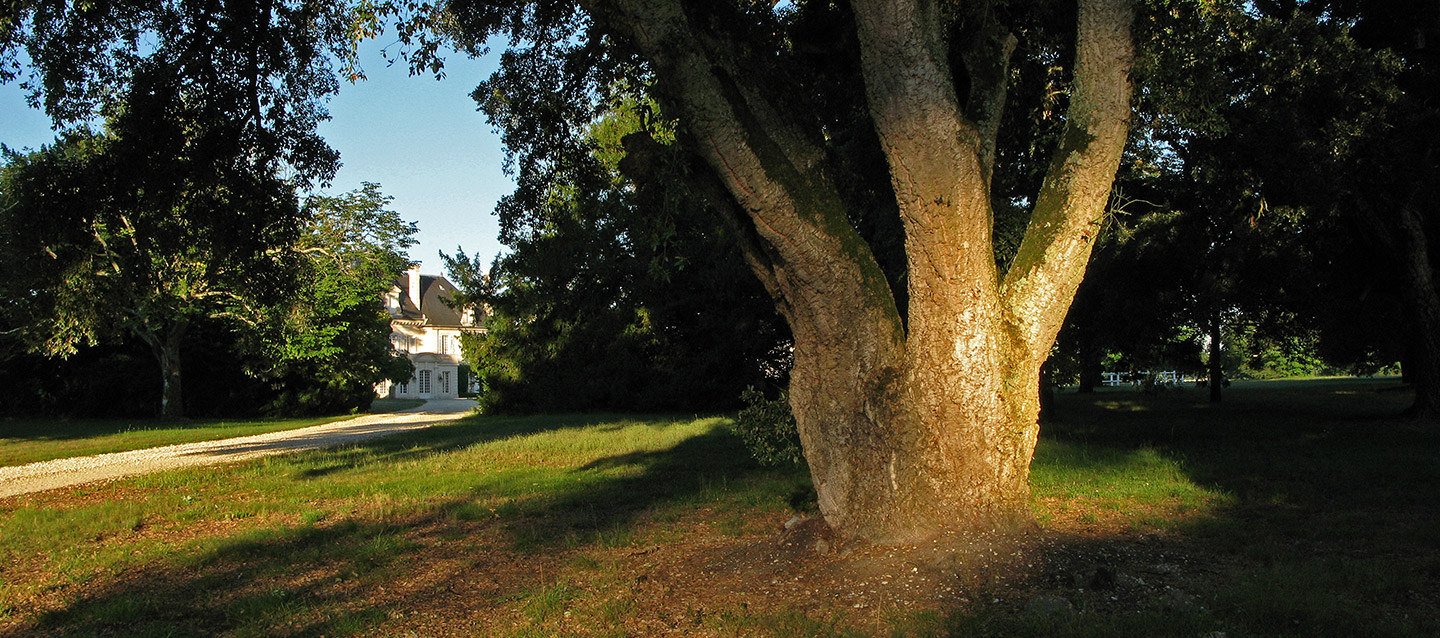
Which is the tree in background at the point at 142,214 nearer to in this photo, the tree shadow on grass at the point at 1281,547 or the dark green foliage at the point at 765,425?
the dark green foliage at the point at 765,425

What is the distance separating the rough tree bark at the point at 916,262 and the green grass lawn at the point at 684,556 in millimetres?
534

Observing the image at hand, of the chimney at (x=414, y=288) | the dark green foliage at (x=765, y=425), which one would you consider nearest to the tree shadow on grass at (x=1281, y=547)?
the dark green foliage at (x=765, y=425)

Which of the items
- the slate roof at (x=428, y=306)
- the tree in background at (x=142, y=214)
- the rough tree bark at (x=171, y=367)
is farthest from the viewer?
the slate roof at (x=428, y=306)

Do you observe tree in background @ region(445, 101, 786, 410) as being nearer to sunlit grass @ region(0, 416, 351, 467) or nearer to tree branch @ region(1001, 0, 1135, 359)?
sunlit grass @ region(0, 416, 351, 467)

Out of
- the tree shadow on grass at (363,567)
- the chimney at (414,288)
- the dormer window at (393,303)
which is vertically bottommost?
the tree shadow on grass at (363,567)

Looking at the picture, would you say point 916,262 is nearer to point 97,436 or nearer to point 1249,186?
point 1249,186

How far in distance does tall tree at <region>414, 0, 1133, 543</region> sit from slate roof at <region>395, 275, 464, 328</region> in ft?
178

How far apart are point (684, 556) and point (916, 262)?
2.72 meters

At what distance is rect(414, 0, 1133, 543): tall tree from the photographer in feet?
17.4

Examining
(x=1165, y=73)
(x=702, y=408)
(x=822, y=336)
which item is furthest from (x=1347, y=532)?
(x=702, y=408)

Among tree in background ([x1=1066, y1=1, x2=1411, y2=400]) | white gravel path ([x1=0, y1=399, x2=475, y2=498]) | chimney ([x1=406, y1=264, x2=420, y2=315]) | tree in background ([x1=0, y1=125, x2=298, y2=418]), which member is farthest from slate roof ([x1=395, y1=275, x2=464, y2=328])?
tree in background ([x1=0, y1=125, x2=298, y2=418])

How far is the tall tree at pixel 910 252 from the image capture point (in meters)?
5.30

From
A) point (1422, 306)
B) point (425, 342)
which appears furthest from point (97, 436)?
point (425, 342)

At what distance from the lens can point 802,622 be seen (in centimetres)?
452
